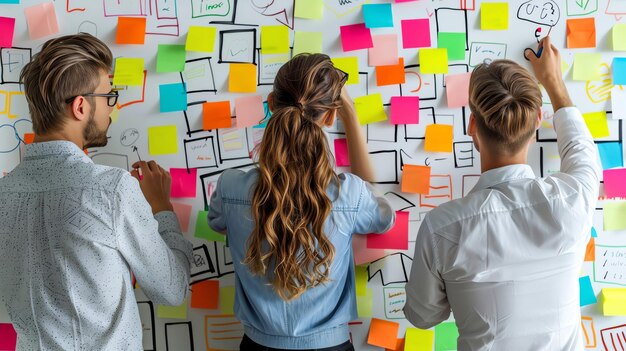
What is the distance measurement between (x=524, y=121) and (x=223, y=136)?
871 millimetres

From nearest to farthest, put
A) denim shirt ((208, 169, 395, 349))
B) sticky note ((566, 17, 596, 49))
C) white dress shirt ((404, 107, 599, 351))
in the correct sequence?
white dress shirt ((404, 107, 599, 351))
denim shirt ((208, 169, 395, 349))
sticky note ((566, 17, 596, 49))

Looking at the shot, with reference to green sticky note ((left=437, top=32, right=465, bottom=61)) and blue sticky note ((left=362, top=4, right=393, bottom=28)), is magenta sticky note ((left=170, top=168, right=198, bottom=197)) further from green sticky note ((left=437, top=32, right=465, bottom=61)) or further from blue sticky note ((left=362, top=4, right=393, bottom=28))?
green sticky note ((left=437, top=32, right=465, bottom=61))

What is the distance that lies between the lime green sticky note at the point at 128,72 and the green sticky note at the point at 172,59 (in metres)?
0.07

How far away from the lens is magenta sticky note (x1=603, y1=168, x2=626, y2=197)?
5.45ft

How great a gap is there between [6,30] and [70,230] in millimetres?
881

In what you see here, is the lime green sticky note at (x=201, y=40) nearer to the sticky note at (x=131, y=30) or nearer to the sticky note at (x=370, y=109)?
the sticky note at (x=131, y=30)

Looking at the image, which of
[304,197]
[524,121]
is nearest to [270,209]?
[304,197]

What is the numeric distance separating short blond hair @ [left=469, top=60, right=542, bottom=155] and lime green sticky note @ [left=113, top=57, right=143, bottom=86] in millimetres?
1004

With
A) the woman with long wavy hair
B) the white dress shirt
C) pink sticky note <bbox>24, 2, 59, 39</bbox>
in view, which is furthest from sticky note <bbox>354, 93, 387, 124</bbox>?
pink sticky note <bbox>24, 2, 59, 39</bbox>

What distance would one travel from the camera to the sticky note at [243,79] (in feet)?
5.66

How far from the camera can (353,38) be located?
1.69 m

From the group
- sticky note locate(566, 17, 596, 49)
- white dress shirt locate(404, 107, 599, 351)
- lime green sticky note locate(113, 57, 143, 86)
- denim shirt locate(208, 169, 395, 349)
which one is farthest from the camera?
lime green sticky note locate(113, 57, 143, 86)

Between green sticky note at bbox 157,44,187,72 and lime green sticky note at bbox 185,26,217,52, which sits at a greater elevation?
lime green sticky note at bbox 185,26,217,52

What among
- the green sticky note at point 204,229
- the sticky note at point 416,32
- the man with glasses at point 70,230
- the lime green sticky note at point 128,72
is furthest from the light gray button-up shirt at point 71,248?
the sticky note at point 416,32
